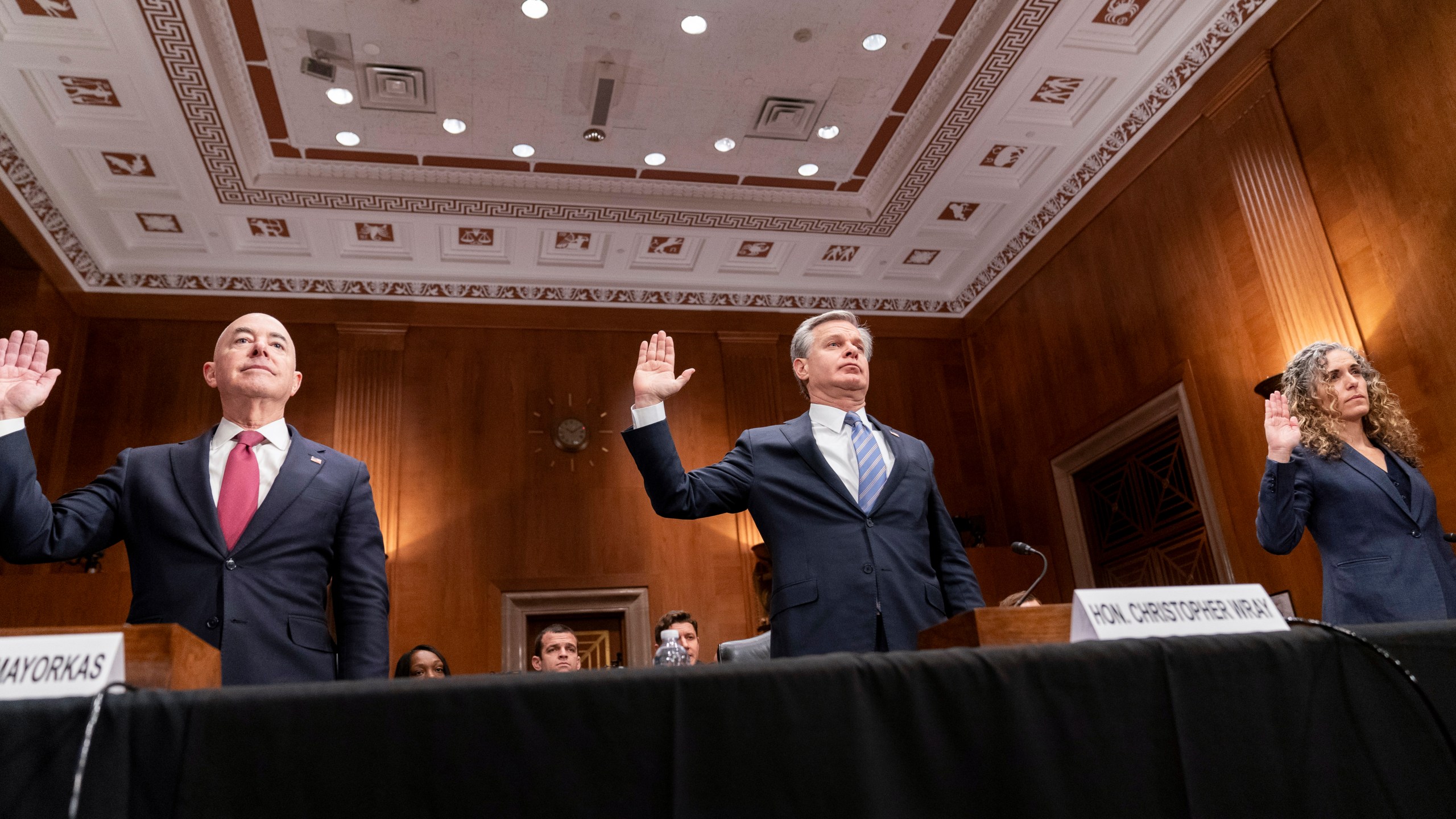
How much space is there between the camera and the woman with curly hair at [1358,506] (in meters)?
2.65

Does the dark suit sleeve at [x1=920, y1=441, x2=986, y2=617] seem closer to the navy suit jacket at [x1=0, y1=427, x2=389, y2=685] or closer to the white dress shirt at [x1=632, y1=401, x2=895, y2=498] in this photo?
the white dress shirt at [x1=632, y1=401, x2=895, y2=498]

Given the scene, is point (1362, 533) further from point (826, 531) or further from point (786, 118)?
point (786, 118)

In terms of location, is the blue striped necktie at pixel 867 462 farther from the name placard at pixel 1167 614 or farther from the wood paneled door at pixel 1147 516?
the wood paneled door at pixel 1147 516

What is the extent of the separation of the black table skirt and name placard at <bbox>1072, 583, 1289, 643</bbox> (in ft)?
0.26

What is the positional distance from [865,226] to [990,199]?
0.98 m

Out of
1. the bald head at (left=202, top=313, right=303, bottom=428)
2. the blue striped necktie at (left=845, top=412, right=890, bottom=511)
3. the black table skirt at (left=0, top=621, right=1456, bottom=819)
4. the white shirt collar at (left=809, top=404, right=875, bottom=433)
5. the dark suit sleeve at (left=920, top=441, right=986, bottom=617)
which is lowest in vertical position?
the black table skirt at (left=0, top=621, right=1456, bottom=819)

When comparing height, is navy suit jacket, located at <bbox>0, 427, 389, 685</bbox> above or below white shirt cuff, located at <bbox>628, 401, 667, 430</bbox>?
below

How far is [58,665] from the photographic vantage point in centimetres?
107

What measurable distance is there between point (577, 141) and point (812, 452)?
5231 millimetres

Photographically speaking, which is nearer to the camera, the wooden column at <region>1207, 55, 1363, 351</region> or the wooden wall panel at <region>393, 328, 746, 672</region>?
the wooden column at <region>1207, 55, 1363, 351</region>

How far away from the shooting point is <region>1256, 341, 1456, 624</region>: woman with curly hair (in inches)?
104

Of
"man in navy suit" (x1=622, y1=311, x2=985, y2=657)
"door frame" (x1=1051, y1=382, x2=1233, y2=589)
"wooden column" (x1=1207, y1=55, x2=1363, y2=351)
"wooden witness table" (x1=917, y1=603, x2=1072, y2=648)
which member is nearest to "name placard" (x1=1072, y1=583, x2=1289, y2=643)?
"wooden witness table" (x1=917, y1=603, x2=1072, y2=648)

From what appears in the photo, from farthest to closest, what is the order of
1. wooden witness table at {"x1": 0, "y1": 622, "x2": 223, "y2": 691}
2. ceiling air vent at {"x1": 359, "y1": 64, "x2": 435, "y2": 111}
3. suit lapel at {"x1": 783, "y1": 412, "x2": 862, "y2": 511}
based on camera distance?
ceiling air vent at {"x1": 359, "y1": 64, "x2": 435, "y2": 111}, suit lapel at {"x1": 783, "y1": 412, "x2": 862, "y2": 511}, wooden witness table at {"x1": 0, "y1": 622, "x2": 223, "y2": 691}

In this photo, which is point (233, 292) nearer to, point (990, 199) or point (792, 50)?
point (792, 50)
